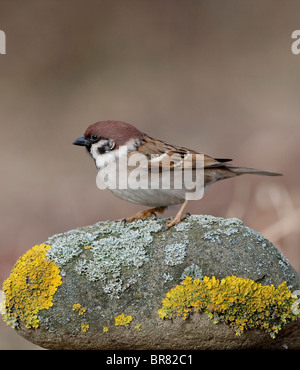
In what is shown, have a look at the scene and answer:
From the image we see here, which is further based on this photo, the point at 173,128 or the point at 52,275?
the point at 173,128

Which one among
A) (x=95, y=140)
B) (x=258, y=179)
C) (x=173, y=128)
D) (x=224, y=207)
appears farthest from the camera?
(x=173, y=128)

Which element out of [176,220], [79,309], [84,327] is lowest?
[84,327]

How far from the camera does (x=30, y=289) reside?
4066 mm

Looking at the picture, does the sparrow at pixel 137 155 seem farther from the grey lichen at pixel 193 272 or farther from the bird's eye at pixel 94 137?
the grey lichen at pixel 193 272

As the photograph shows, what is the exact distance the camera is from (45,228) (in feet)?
28.1

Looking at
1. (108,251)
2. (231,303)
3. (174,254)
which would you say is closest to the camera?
(231,303)

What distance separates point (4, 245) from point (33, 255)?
14.4 feet

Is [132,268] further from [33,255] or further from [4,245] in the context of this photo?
[4,245]

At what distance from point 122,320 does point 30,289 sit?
2.17 feet

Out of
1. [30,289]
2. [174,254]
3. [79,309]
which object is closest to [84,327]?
[79,309]

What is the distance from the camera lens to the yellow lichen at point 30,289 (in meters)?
3.99

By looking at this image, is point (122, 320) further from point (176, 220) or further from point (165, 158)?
point (165, 158)

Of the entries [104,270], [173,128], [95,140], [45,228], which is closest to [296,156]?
[173,128]
